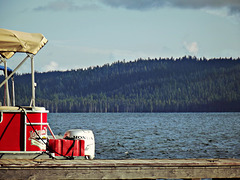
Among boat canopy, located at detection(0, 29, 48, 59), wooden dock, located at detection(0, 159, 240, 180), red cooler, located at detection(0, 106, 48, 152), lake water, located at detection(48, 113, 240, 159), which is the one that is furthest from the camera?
lake water, located at detection(48, 113, 240, 159)

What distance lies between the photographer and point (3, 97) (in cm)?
1745

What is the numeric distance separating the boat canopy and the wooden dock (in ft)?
12.3

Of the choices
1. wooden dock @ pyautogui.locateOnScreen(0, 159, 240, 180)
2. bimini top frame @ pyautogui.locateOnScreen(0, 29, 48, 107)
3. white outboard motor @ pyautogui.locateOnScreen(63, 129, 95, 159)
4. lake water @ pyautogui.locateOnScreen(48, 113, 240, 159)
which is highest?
bimini top frame @ pyautogui.locateOnScreen(0, 29, 48, 107)

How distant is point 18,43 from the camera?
47.0ft

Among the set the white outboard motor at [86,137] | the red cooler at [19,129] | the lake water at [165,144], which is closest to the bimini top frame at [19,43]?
the red cooler at [19,129]

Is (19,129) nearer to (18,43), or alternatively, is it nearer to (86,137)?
(86,137)

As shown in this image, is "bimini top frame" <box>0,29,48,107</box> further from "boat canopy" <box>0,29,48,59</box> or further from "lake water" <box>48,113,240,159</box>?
"lake water" <box>48,113,240,159</box>

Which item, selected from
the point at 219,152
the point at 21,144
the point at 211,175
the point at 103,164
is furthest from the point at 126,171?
the point at 219,152

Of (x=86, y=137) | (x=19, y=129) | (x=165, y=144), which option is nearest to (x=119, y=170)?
(x=86, y=137)

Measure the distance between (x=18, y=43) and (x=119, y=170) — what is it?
5.15m

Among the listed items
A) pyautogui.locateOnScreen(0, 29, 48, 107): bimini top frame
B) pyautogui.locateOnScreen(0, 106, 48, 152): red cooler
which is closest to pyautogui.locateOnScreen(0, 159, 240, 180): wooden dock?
pyautogui.locateOnScreen(0, 106, 48, 152): red cooler

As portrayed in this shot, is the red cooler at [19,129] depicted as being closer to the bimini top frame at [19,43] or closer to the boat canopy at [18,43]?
the bimini top frame at [19,43]

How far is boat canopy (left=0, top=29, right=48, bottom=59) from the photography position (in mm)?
14312

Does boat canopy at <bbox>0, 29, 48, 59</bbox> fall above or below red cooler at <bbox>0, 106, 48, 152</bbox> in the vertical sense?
above
